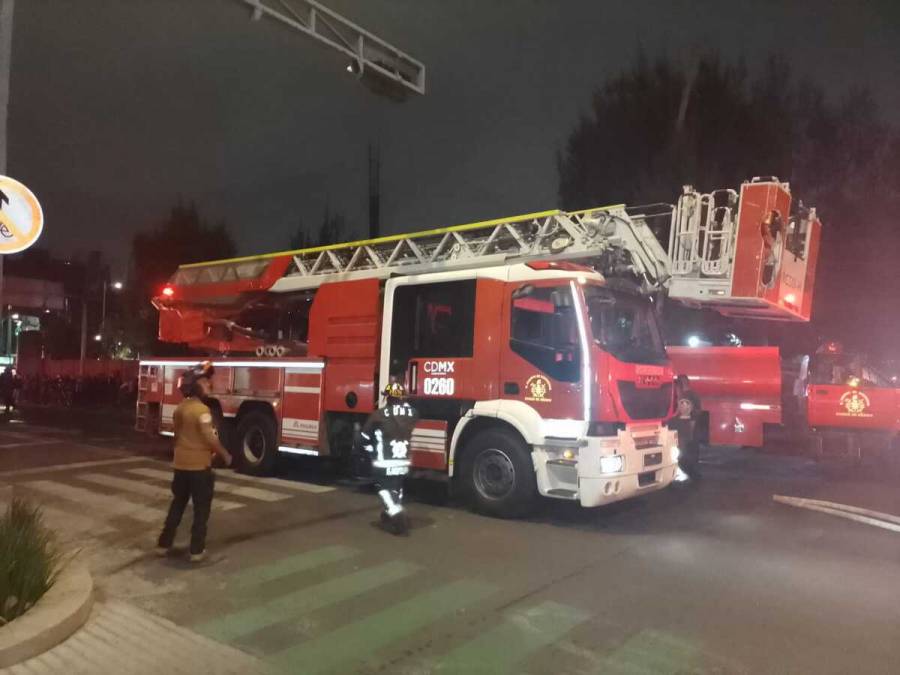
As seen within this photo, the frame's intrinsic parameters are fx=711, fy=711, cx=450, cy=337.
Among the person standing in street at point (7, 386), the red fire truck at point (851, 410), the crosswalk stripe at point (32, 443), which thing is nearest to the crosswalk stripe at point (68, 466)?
the crosswalk stripe at point (32, 443)

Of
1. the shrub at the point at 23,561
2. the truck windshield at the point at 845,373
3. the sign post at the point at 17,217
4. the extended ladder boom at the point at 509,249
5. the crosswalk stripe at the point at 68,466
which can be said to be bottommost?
the crosswalk stripe at the point at 68,466

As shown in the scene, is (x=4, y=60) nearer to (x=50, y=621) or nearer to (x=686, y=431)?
(x=50, y=621)

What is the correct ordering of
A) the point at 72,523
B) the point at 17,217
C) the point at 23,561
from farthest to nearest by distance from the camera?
the point at 72,523, the point at 17,217, the point at 23,561

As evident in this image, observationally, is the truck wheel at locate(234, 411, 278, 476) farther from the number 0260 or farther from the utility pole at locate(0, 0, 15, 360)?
the utility pole at locate(0, 0, 15, 360)

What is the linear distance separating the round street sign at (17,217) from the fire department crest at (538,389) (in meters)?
4.88

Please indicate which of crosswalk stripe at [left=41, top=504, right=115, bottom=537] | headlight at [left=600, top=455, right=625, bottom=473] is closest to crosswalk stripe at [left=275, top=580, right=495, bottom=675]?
headlight at [left=600, top=455, right=625, bottom=473]

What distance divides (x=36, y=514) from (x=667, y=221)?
7.90 metres

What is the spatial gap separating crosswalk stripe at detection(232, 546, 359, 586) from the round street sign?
10.3ft

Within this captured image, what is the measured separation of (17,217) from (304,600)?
12.3ft

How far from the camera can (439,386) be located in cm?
866

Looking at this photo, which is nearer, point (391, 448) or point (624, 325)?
point (391, 448)

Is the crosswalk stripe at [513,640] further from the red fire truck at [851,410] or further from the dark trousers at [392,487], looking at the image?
the red fire truck at [851,410]

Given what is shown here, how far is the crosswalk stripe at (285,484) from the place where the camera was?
9.89 metres

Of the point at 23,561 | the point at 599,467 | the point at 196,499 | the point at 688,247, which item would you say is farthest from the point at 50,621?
the point at 688,247
